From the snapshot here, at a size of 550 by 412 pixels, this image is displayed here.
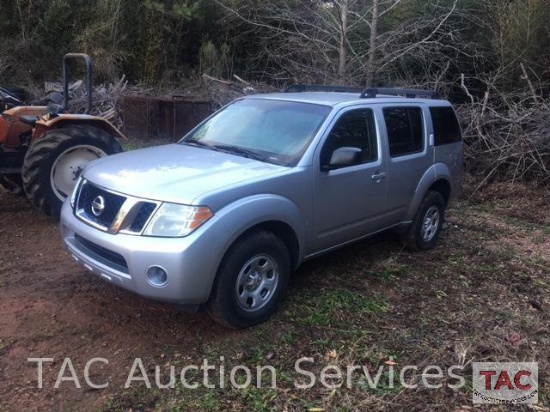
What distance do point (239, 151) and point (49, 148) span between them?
8.12 ft

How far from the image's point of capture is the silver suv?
3.62 meters

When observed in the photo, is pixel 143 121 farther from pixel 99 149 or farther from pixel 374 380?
pixel 374 380

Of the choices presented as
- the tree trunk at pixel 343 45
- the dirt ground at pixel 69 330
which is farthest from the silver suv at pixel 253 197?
the tree trunk at pixel 343 45

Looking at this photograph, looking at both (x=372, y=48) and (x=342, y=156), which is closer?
(x=342, y=156)

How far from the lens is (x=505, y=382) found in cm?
373

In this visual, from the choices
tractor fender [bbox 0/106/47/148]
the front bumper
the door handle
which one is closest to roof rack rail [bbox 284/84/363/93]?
the door handle

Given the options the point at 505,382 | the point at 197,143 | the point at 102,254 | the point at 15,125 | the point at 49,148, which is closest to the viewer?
the point at 505,382

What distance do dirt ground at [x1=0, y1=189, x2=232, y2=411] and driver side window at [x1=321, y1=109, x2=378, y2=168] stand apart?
1.72 m

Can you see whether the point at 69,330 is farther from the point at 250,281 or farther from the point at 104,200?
the point at 250,281

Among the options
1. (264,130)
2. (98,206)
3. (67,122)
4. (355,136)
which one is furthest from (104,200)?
(67,122)

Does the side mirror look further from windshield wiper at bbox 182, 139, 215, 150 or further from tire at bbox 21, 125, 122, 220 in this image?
tire at bbox 21, 125, 122, 220

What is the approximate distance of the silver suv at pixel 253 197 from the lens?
362 cm

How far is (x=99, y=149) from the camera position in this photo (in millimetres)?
6297

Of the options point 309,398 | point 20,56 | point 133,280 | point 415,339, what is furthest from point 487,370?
point 20,56
